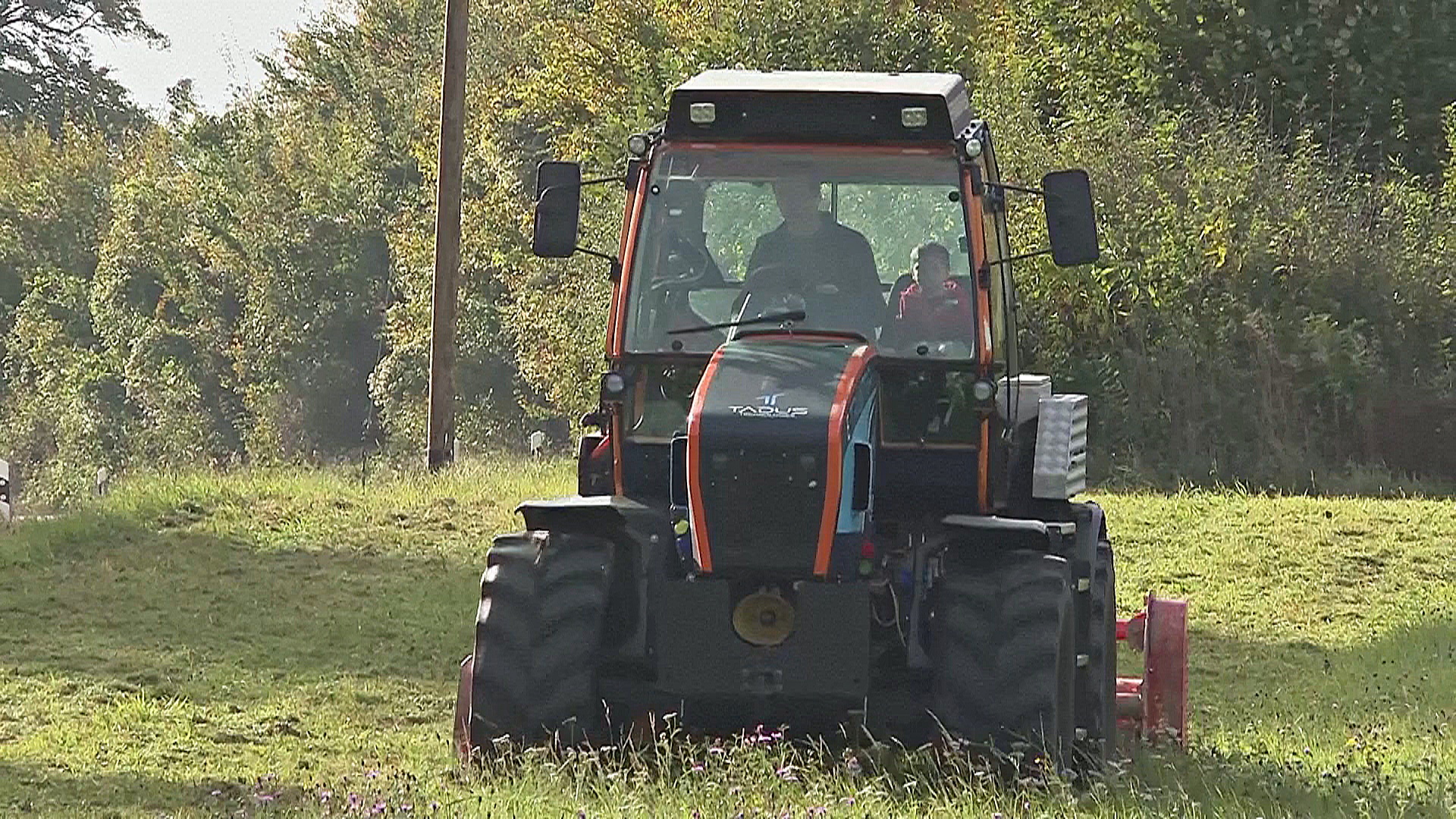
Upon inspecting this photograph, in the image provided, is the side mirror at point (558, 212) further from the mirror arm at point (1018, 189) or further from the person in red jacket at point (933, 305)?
the mirror arm at point (1018, 189)

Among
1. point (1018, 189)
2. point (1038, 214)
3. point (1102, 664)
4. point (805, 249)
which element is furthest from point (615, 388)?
point (1038, 214)

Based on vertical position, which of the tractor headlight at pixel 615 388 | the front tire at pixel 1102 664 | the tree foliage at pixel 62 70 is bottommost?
the front tire at pixel 1102 664

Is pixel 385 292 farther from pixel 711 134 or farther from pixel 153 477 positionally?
pixel 711 134

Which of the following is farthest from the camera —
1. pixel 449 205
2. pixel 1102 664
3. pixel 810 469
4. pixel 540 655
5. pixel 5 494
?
pixel 449 205

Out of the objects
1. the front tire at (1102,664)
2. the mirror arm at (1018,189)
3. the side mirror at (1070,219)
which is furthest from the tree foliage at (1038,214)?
the side mirror at (1070,219)

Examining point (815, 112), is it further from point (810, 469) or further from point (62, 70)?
point (62, 70)

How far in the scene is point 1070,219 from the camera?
358 inches

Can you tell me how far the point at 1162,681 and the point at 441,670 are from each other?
4.73 meters

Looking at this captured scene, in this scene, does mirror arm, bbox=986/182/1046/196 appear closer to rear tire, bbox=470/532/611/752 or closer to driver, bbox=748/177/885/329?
driver, bbox=748/177/885/329

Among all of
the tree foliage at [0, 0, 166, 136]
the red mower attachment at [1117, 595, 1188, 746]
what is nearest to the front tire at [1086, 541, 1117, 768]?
the red mower attachment at [1117, 595, 1188, 746]

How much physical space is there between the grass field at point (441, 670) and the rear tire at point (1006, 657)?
8.5 inches

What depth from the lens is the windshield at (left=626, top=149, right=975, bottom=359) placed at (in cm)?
922

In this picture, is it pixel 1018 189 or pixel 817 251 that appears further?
pixel 817 251

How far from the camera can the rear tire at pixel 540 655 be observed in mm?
8656
